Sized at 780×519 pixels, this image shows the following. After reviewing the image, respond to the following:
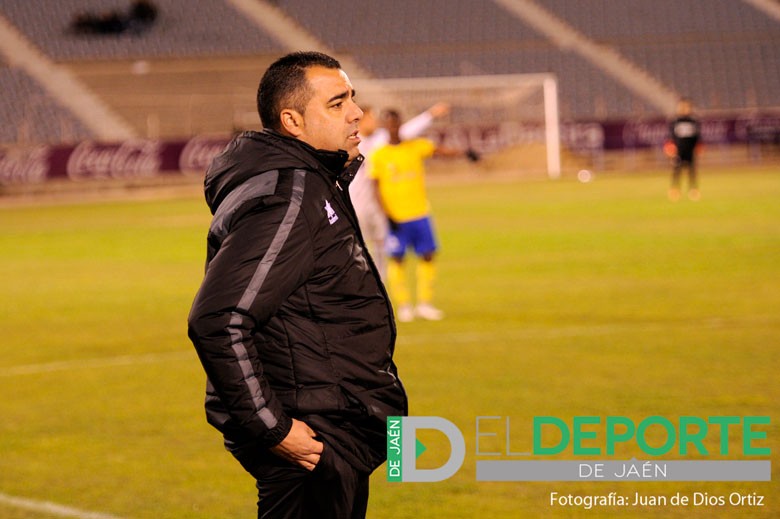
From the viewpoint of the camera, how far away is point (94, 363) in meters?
11.3

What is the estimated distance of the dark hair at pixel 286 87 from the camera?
12.3 feet

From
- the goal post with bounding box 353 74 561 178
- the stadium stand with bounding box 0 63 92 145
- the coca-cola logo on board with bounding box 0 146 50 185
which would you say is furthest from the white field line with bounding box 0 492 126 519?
the stadium stand with bounding box 0 63 92 145

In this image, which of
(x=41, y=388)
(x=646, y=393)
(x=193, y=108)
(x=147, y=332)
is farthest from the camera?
(x=193, y=108)

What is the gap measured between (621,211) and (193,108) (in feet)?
74.4

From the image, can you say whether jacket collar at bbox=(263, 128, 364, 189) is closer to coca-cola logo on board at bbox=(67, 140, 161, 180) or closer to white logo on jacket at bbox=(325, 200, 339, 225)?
white logo on jacket at bbox=(325, 200, 339, 225)

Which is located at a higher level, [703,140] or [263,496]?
[263,496]

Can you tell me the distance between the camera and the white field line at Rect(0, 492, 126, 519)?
659cm

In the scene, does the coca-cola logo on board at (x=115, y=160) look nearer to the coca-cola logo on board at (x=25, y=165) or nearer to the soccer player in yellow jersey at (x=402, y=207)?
the coca-cola logo on board at (x=25, y=165)

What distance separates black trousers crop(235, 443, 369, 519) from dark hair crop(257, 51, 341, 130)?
37.9 inches

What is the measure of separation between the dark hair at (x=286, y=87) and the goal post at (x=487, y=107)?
36.8 meters

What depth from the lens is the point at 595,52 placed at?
51.8 metres

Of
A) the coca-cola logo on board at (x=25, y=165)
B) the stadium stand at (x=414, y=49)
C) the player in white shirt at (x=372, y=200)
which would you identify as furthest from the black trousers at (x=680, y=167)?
the coca-cola logo on board at (x=25, y=165)

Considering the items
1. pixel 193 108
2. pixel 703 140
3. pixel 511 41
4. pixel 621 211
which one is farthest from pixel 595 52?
pixel 621 211

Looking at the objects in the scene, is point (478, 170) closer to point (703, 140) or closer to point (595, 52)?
point (703, 140)
